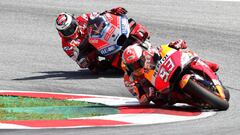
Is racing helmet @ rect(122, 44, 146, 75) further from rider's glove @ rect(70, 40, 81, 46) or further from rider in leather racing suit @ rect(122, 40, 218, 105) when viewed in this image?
rider's glove @ rect(70, 40, 81, 46)

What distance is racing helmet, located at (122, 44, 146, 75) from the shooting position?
11.4 meters

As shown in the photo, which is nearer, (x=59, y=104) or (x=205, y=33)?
(x=59, y=104)

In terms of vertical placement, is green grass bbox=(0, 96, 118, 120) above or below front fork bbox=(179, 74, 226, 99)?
below

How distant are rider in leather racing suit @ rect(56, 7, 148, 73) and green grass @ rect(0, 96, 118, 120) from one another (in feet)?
9.36

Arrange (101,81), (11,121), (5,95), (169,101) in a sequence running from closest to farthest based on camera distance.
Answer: (11,121) < (169,101) < (5,95) < (101,81)

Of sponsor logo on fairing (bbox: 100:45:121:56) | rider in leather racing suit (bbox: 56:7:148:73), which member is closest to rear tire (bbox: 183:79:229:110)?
sponsor logo on fairing (bbox: 100:45:121:56)

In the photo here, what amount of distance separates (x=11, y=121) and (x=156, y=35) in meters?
9.36

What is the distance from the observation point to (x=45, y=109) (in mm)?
11570

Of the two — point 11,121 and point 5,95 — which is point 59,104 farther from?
point 11,121

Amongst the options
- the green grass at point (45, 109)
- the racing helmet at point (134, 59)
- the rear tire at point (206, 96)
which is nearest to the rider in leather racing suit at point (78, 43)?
the green grass at point (45, 109)

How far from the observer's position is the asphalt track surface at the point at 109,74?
387 inches

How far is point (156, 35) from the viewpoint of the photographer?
1898 cm

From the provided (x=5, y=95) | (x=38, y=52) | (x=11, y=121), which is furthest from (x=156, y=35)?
(x=11, y=121)

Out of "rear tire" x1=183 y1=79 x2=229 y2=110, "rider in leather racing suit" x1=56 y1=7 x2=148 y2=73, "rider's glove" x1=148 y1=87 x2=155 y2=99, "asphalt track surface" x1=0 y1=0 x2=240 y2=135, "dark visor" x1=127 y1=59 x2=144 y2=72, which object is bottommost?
"asphalt track surface" x1=0 y1=0 x2=240 y2=135
